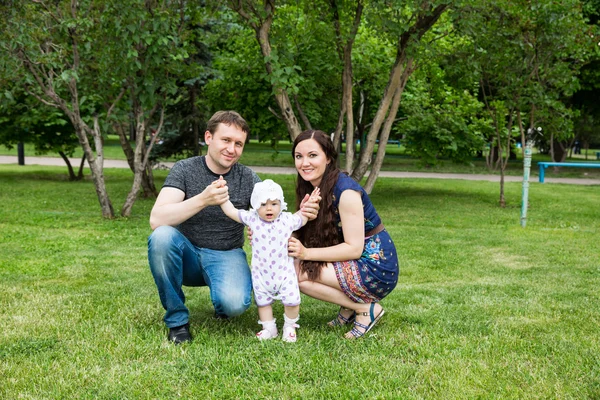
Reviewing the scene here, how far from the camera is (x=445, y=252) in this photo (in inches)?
286

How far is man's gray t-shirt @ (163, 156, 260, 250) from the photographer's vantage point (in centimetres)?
378

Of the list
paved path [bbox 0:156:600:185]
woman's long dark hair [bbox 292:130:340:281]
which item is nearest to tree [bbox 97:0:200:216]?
woman's long dark hair [bbox 292:130:340:281]

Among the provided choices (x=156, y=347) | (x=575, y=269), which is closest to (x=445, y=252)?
(x=575, y=269)

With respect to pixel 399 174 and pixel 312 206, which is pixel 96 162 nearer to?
pixel 312 206

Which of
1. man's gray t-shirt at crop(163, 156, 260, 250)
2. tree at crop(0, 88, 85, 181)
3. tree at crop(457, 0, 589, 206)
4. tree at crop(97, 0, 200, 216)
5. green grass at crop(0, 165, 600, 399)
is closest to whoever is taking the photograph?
green grass at crop(0, 165, 600, 399)

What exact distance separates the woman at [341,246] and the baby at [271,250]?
5.8 inches

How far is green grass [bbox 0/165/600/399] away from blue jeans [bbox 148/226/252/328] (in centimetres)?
20

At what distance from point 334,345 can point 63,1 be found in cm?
811

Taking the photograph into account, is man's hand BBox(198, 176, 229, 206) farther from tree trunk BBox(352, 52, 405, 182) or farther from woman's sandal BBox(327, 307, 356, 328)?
tree trunk BBox(352, 52, 405, 182)

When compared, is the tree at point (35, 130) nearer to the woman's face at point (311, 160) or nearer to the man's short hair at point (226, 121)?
the man's short hair at point (226, 121)

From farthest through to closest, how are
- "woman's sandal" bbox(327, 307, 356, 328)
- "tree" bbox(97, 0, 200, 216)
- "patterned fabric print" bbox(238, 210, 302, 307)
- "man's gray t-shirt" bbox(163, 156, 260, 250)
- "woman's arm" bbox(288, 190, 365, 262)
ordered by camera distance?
"tree" bbox(97, 0, 200, 216)
"woman's sandal" bbox(327, 307, 356, 328)
"man's gray t-shirt" bbox(163, 156, 260, 250)
"woman's arm" bbox(288, 190, 365, 262)
"patterned fabric print" bbox(238, 210, 302, 307)

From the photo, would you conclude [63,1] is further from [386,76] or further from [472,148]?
[472,148]

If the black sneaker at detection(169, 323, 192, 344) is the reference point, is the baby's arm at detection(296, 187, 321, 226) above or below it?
above

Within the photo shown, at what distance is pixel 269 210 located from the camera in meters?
3.42
